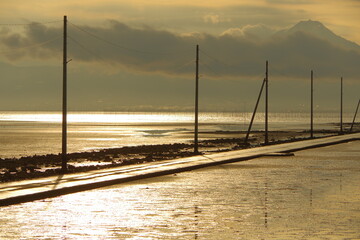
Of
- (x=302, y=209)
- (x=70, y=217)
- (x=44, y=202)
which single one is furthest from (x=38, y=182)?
(x=302, y=209)

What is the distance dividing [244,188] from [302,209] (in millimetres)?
5128

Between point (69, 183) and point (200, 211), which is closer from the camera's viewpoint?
point (200, 211)

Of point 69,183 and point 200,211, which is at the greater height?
point 200,211

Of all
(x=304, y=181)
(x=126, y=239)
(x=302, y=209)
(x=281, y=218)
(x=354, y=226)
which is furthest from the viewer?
(x=304, y=181)

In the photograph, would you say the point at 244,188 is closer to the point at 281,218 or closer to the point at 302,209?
the point at 302,209

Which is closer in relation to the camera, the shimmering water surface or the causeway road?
the shimmering water surface

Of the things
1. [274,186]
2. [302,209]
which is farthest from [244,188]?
[302,209]

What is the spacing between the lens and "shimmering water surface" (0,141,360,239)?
494 inches

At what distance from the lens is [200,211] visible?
15.5 m

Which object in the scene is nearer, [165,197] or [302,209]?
[302,209]

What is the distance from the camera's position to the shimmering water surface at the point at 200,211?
41.2ft

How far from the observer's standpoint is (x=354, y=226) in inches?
523

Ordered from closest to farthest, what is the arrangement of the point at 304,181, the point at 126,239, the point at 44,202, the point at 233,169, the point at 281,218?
the point at 126,239, the point at 281,218, the point at 44,202, the point at 304,181, the point at 233,169

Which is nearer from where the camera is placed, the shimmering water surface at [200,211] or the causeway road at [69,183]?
the shimmering water surface at [200,211]
